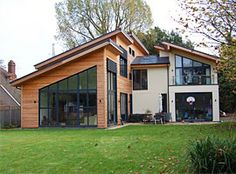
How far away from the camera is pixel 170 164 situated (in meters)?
7.75

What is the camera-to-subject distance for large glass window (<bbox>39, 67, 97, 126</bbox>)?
21562 mm

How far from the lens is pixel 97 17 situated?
37938 mm

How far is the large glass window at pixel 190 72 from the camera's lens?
2766 cm

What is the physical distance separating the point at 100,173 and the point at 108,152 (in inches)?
88.2

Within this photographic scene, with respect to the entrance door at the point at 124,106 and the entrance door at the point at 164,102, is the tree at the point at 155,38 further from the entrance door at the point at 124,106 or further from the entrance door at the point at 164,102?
the entrance door at the point at 124,106

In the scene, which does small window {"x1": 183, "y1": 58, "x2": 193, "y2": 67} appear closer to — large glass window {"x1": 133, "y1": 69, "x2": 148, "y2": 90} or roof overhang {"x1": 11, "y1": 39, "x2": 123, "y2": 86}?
large glass window {"x1": 133, "y1": 69, "x2": 148, "y2": 90}

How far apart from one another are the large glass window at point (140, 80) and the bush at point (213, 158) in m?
22.5

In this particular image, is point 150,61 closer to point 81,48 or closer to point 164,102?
point 164,102

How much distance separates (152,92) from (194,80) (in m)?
3.52

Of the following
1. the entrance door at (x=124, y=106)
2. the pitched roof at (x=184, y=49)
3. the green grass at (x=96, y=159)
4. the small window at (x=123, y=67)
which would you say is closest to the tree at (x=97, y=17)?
the pitched roof at (x=184, y=49)

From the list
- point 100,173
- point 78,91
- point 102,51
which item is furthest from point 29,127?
point 100,173

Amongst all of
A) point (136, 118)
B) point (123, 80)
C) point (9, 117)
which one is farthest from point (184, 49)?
point (9, 117)

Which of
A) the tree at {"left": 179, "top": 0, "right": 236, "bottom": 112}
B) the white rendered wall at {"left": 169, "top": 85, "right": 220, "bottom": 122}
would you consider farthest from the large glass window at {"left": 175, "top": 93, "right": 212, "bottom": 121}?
the tree at {"left": 179, "top": 0, "right": 236, "bottom": 112}

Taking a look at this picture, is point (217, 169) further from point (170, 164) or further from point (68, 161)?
point (68, 161)
